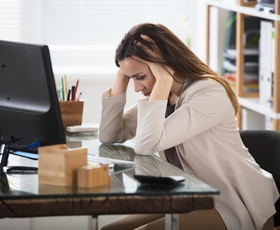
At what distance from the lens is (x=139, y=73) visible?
2021 millimetres

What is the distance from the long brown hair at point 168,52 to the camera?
2006mm

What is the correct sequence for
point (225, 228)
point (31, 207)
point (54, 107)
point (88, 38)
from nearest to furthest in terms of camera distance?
point (31, 207), point (54, 107), point (225, 228), point (88, 38)

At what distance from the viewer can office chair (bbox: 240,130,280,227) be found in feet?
7.22

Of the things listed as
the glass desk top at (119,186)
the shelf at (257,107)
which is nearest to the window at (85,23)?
the shelf at (257,107)

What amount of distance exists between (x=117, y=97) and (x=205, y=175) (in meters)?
0.48

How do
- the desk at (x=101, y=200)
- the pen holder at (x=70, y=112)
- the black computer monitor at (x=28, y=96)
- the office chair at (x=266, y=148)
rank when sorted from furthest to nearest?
the pen holder at (x=70, y=112) < the office chair at (x=266, y=148) < the black computer monitor at (x=28, y=96) < the desk at (x=101, y=200)

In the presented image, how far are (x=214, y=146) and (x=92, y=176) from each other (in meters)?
0.59

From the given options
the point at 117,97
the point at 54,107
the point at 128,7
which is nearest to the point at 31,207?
the point at 54,107

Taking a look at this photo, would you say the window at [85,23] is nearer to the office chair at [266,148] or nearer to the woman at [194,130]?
the office chair at [266,148]

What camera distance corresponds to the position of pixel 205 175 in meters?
1.95

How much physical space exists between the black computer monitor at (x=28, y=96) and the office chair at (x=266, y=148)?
34.1 inches

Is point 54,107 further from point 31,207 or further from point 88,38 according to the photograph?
point 88,38

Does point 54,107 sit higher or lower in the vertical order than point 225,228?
higher

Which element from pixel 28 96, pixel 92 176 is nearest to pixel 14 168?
pixel 28 96
